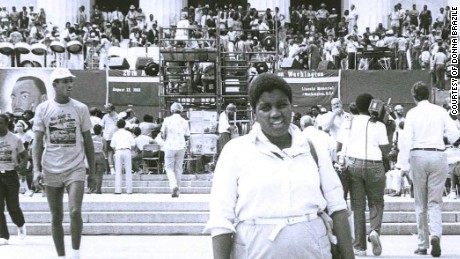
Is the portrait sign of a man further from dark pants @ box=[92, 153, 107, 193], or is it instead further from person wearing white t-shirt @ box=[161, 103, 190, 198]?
person wearing white t-shirt @ box=[161, 103, 190, 198]

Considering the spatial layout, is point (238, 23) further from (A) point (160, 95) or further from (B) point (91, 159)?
(B) point (91, 159)

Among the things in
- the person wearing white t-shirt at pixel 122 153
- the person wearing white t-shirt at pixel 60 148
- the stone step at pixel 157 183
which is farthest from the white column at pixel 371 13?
the person wearing white t-shirt at pixel 60 148

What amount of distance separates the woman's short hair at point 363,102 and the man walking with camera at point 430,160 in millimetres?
517

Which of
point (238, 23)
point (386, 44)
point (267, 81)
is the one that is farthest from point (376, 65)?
point (267, 81)

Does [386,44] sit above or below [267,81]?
above

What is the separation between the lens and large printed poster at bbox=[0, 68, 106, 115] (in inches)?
1164

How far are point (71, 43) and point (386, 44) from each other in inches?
420

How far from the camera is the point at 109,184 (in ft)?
68.7

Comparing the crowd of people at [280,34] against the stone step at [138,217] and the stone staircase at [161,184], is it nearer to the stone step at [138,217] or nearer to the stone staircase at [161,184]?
the stone staircase at [161,184]

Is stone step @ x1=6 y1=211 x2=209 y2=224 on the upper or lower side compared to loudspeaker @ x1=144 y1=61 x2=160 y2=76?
lower

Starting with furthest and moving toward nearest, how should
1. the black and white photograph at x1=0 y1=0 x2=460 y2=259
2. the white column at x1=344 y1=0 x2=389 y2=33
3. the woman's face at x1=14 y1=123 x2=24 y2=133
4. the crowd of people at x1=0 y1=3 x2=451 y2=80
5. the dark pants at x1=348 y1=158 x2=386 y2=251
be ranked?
1. the white column at x1=344 y1=0 x2=389 y2=33
2. the crowd of people at x1=0 y1=3 x2=451 y2=80
3. the woman's face at x1=14 y1=123 x2=24 y2=133
4. the dark pants at x1=348 y1=158 x2=386 y2=251
5. the black and white photograph at x1=0 y1=0 x2=460 y2=259

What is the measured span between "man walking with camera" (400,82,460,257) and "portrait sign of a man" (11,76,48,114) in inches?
796

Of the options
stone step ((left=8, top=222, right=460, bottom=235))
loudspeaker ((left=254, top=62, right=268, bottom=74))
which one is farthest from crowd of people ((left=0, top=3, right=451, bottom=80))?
stone step ((left=8, top=222, right=460, bottom=235))

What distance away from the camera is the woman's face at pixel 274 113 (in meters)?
4.63
